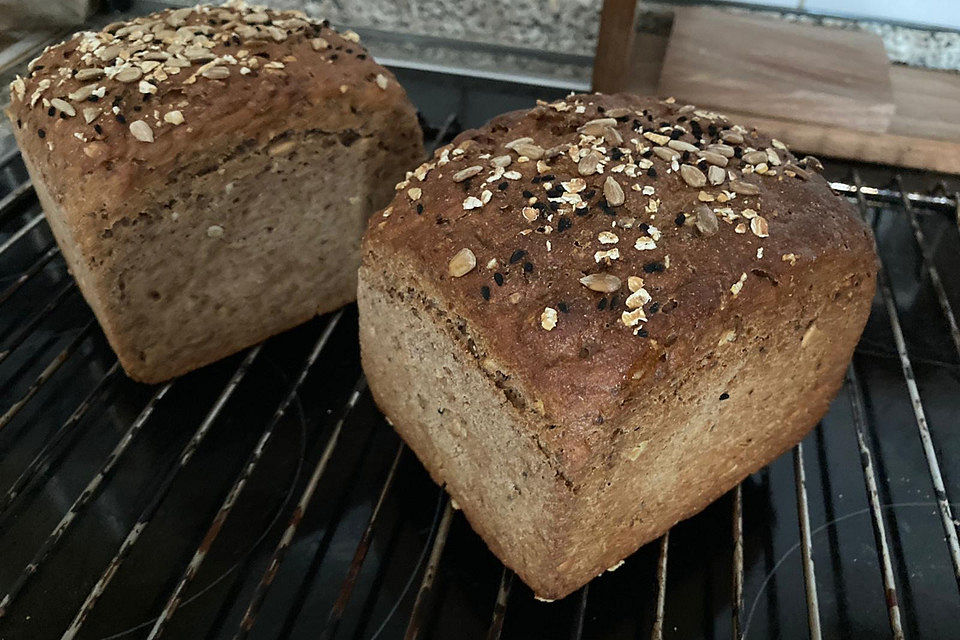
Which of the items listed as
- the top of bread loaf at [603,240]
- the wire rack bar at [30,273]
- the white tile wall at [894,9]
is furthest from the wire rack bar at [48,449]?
the white tile wall at [894,9]

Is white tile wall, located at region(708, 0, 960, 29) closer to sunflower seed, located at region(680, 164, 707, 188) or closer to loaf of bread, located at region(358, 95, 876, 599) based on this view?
loaf of bread, located at region(358, 95, 876, 599)

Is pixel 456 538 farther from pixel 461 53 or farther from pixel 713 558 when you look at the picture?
pixel 461 53

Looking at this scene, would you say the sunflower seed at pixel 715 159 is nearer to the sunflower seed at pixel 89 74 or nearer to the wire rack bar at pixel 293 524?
the wire rack bar at pixel 293 524

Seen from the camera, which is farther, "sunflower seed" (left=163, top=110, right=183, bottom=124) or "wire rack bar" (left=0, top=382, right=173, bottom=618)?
"sunflower seed" (left=163, top=110, right=183, bottom=124)

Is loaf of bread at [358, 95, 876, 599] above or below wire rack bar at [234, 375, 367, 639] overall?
above

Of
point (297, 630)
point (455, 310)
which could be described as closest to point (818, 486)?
point (455, 310)

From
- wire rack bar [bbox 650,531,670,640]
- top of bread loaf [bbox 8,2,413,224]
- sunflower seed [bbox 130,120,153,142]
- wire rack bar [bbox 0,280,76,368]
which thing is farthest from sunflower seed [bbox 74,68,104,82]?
wire rack bar [bbox 650,531,670,640]
